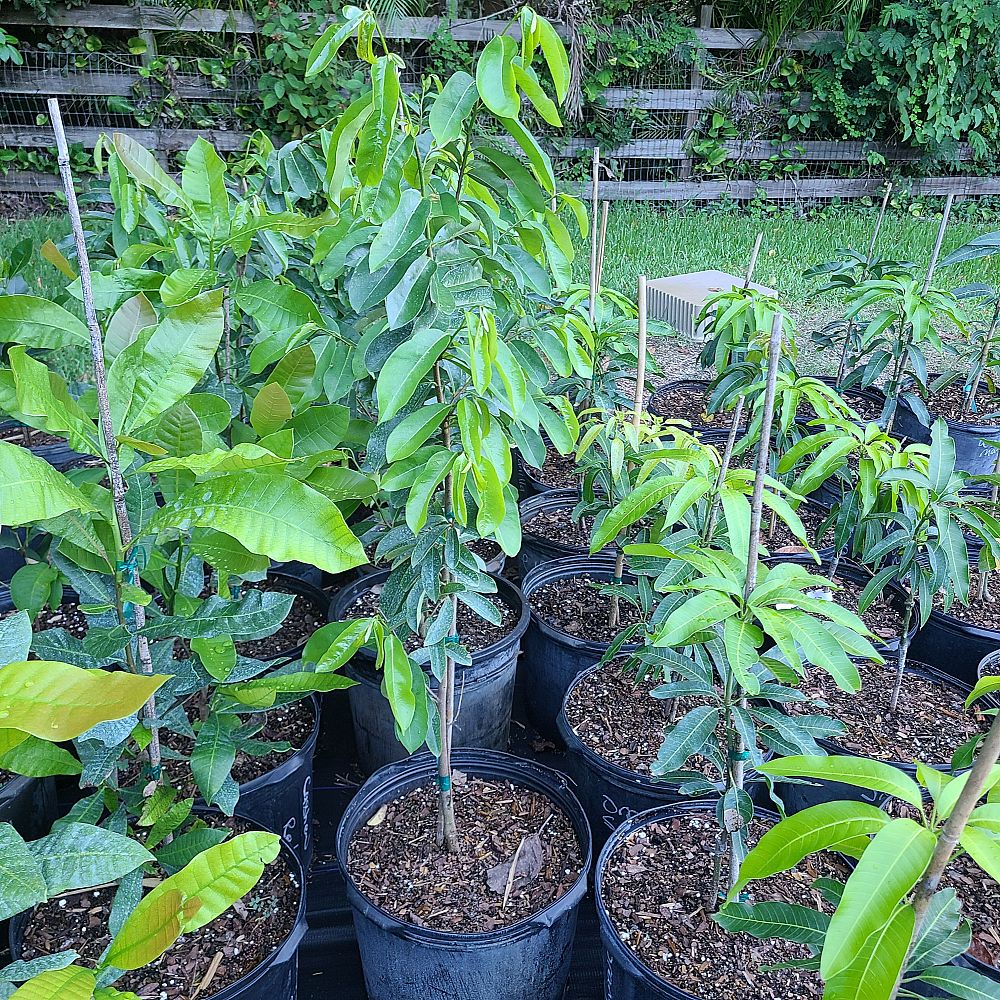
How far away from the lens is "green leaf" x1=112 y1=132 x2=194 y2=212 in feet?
5.45

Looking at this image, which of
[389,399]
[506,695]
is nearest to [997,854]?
[389,399]

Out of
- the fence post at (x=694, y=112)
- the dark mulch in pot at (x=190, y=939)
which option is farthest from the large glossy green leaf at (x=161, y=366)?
the fence post at (x=694, y=112)

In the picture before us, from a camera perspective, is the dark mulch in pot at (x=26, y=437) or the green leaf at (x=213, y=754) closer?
the green leaf at (x=213, y=754)

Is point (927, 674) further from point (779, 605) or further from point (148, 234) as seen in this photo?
point (148, 234)

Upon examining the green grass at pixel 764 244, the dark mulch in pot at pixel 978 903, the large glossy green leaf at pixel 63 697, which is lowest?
the dark mulch in pot at pixel 978 903

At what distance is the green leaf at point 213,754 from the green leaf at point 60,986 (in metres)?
0.42

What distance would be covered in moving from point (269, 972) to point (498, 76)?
1.36 m

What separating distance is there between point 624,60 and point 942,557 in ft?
22.3

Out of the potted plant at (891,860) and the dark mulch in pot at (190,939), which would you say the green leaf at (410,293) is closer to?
the potted plant at (891,860)

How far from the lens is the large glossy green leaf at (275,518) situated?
958 millimetres

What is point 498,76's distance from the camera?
3.62ft

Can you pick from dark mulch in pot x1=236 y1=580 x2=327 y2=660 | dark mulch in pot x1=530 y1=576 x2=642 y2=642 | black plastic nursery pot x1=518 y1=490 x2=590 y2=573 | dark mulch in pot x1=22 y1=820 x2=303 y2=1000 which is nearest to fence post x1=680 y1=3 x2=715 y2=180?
black plastic nursery pot x1=518 y1=490 x2=590 y2=573

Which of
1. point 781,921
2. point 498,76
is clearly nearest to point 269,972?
point 781,921

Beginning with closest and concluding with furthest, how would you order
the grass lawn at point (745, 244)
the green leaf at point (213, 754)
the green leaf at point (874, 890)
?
the green leaf at point (874, 890) < the green leaf at point (213, 754) < the grass lawn at point (745, 244)
